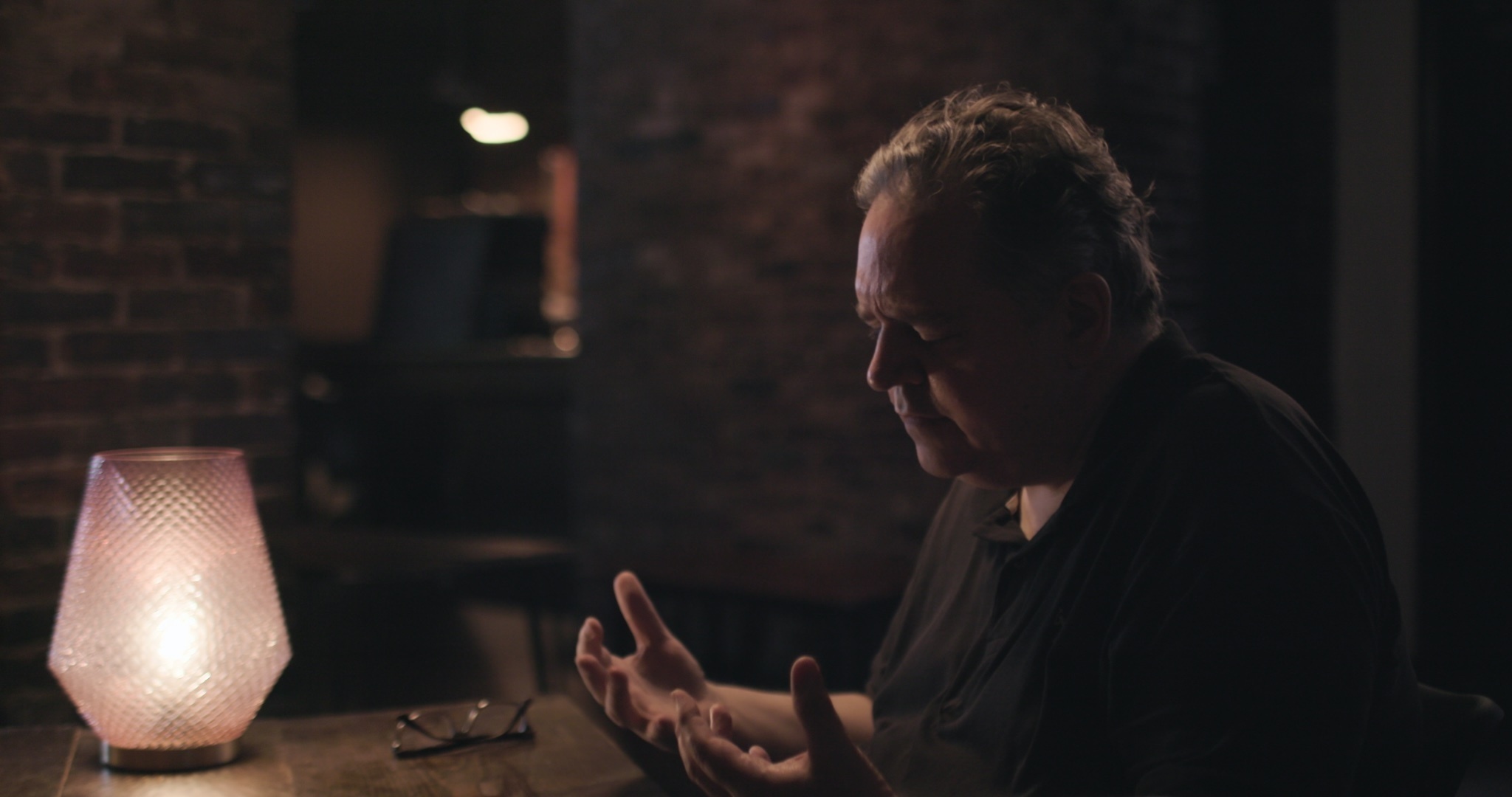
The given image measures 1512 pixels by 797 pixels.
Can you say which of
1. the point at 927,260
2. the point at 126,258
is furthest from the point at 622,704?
the point at 126,258

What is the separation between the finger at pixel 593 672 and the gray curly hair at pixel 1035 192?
1.85 feet

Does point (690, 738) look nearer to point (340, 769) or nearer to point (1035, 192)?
point (340, 769)

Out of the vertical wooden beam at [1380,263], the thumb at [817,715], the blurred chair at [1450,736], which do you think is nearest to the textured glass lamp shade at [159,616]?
the thumb at [817,715]

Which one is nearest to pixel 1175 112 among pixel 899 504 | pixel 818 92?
pixel 818 92

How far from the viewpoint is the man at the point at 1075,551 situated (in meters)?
0.89

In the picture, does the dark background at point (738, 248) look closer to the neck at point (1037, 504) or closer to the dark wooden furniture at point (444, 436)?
the dark wooden furniture at point (444, 436)

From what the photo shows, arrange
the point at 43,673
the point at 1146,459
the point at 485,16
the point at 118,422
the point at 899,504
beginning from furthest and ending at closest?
1. the point at 485,16
2. the point at 899,504
3. the point at 118,422
4. the point at 43,673
5. the point at 1146,459

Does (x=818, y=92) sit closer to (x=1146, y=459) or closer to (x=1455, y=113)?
(x=1455, y=113)

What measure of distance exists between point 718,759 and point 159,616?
58 centimetres

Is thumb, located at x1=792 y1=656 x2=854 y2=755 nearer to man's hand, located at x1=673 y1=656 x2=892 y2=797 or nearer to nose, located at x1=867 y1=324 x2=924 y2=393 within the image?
man's hand, located at x1=673 y1=656 x2=892 y2=797

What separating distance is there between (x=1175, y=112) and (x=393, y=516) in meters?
3.81

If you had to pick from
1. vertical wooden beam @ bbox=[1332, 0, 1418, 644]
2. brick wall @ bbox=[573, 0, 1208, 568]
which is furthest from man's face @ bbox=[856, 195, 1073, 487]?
vertical wooden beam @ bbox=[1332, 0, 1418, 644]

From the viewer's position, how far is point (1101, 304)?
113 cm

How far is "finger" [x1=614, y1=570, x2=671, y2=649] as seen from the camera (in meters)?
1.34
